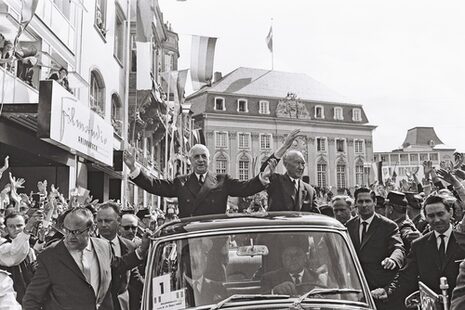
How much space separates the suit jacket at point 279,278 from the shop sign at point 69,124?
999 centimetres

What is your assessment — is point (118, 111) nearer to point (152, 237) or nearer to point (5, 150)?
point (5, 150)

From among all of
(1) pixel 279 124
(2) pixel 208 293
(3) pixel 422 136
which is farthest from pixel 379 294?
(3) pixel 422 136

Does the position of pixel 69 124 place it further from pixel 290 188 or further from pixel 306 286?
pixel 306 286

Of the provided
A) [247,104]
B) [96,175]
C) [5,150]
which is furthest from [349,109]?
[5,150]

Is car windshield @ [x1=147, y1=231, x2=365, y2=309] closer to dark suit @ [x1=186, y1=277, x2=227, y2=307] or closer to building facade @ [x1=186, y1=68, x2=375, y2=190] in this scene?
dark suit @ [x1=186, y1=277, x2=227, y2=307]

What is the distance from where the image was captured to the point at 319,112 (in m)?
77.5

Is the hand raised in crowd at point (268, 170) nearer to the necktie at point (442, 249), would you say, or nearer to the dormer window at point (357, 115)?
the necktie at point (442, 249)

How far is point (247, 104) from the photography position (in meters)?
73.6

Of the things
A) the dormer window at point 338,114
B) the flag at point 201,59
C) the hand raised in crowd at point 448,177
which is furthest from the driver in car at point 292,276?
the dormer window at point 338,114

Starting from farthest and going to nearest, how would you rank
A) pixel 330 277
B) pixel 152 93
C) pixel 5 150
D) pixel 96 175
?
pixel 152 93
pixel 96 175
pixel 5 150
pixel 330 277

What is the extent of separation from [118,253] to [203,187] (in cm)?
127

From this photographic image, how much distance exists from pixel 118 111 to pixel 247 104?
48.0 meters

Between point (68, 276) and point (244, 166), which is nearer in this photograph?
point (68, 276)

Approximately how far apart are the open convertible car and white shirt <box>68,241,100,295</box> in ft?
2.76
